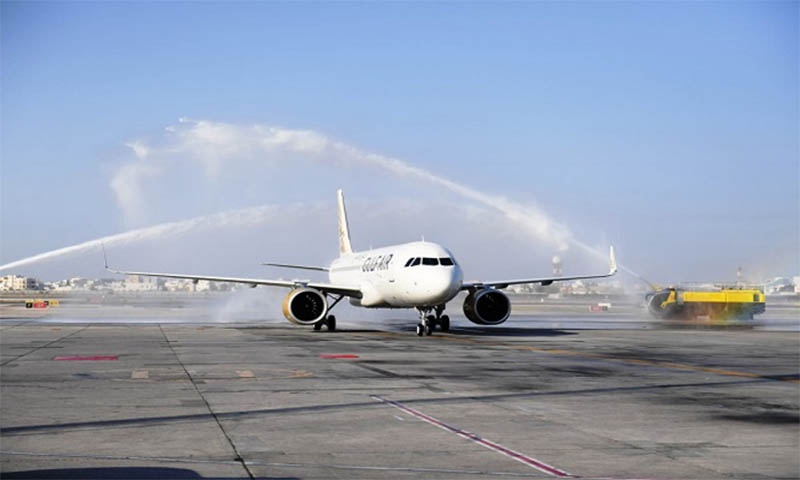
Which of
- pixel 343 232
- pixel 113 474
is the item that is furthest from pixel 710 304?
pixel 113 474

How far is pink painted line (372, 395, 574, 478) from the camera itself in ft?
30.4

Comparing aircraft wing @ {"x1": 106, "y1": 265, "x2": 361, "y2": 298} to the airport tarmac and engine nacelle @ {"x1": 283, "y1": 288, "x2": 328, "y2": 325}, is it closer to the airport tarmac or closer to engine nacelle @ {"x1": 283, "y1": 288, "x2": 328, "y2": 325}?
engine nacelle @ {"x1": 283, "y1": 288, "x2": 328, "y2": 325}

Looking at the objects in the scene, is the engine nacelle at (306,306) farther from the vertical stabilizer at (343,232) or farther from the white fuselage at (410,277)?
the vertical stabilizer at (343,232)

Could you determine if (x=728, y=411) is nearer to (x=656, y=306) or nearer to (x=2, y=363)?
(x=2, y=363)

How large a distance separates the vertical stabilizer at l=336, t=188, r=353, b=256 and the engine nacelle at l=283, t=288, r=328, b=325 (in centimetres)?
1534

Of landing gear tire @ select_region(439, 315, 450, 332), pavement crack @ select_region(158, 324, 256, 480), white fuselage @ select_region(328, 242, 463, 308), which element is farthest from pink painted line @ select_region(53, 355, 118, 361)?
landing gear tire @ select_region(439, 315, 450, 332)

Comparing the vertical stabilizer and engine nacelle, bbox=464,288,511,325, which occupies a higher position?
the vertical stabilizer

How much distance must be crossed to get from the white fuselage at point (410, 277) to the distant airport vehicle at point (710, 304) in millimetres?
26999

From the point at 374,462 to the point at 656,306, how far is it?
57088mm

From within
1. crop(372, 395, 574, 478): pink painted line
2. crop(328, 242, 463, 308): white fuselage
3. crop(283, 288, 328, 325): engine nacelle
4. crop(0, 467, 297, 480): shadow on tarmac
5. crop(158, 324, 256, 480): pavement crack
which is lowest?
crop(0, 467, 297, 480): shadow on tarmac

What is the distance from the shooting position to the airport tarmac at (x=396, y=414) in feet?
31.2

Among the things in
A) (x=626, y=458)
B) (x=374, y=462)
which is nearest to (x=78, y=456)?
(x=374, y=462)

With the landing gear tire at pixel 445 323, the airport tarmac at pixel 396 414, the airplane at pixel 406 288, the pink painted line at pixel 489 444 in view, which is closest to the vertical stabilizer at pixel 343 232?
the airplane at pixel 406 288

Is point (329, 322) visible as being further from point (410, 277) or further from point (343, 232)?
point (343, 232)
